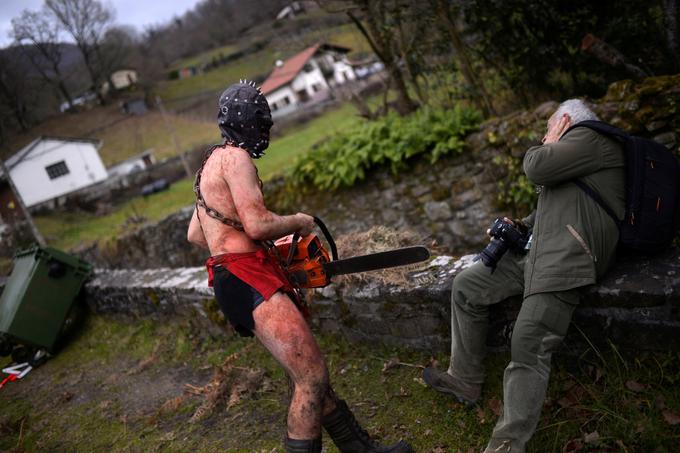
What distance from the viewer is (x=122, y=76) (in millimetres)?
68750

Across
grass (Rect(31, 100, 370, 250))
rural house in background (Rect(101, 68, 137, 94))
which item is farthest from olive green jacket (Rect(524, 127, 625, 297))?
rural house in background (Rect(101, 68, 137, 94))

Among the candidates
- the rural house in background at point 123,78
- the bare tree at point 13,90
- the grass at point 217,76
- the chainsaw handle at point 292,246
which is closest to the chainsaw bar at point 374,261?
the chainsaw handle at point 292,246

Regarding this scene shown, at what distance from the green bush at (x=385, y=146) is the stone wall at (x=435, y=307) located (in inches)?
122

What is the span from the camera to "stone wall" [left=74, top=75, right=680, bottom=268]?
15.2ft

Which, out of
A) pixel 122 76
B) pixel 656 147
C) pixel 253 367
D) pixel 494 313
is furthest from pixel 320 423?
pixel 122 76

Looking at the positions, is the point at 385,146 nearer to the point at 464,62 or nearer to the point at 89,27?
the point at 464,62

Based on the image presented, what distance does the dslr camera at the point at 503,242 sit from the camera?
2.71 m

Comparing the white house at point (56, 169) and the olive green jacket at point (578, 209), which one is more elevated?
the white house at point (56, 169)

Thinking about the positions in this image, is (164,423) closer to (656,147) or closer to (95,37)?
(656,147)

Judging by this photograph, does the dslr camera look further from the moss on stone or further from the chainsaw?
the moss on stone

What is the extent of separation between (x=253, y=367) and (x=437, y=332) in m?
1.90

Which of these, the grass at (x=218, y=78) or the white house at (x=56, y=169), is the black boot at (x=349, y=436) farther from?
the grass at (x=218, y=78)

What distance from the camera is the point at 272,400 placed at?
3.87 metres

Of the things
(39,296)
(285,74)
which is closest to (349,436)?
(39,296)
